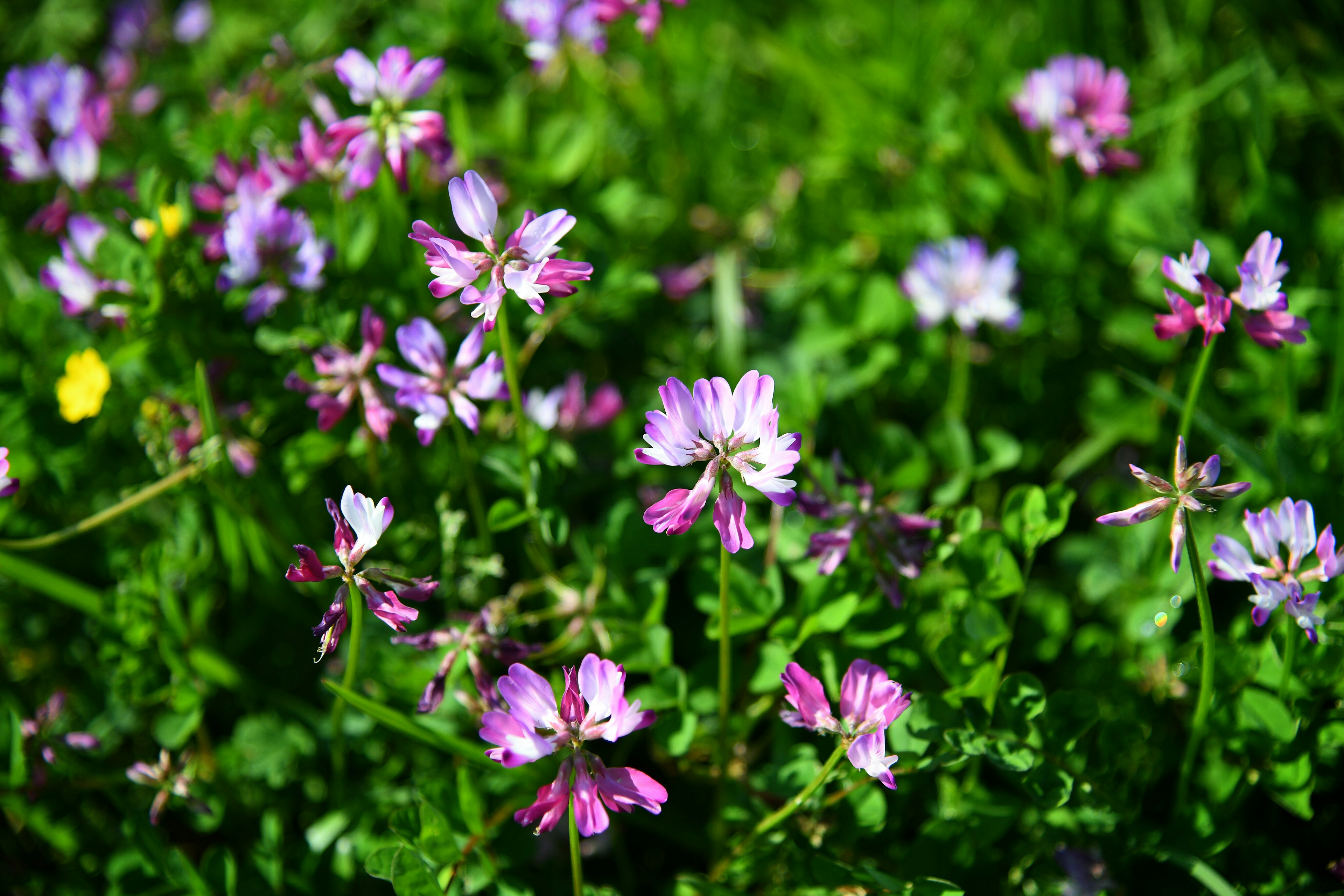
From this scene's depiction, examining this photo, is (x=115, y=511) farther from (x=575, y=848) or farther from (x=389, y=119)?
(x=575, y=848)

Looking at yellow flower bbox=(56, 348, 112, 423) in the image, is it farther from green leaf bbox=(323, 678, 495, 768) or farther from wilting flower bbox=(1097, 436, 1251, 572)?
wilting flower bbox=(1097, 436, 1251, 572)

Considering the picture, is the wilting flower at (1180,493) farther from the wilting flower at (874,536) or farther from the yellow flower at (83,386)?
the yellow flower at (83,386)

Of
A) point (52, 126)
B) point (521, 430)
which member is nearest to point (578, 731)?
point (521, 430)

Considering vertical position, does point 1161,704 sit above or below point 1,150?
below

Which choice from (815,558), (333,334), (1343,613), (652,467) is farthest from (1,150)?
(1343,613)

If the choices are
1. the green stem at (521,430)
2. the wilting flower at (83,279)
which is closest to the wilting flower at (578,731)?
the green stem at (521,430)

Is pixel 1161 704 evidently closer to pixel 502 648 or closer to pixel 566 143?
pixel 502 648
